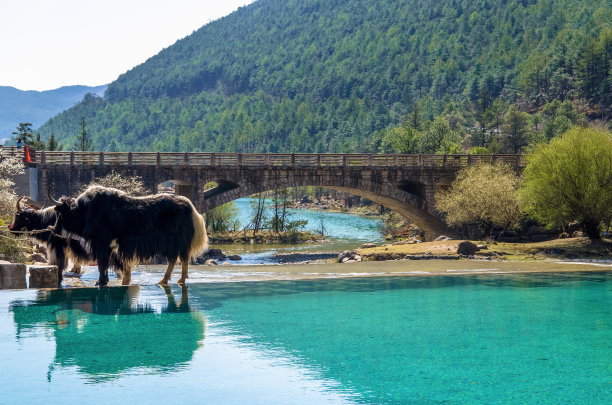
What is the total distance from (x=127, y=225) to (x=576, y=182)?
26921 mm

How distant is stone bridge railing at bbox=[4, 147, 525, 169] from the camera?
151ft

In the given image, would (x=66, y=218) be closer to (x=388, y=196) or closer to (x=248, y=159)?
(x=248, y=159)

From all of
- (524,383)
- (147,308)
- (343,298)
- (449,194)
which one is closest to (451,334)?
(524,383)

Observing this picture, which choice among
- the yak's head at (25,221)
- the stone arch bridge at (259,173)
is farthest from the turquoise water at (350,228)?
the yak's head at (25,221)

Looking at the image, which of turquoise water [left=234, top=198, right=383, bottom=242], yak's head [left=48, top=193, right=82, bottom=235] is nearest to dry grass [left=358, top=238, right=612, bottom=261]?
yak's head [left=48, top=193, right=82, bottom=235]

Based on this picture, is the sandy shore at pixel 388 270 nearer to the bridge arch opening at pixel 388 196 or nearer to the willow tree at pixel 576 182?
the willow tree at pixel 576 182

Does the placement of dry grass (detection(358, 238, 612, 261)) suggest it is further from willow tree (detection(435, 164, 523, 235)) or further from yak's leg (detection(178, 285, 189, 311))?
yak's leg (detection(178, 285, 189, 311))

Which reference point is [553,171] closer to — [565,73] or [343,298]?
[343,298]

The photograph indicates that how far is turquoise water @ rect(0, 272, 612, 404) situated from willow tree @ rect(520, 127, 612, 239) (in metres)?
16.4

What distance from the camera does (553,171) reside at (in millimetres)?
39125

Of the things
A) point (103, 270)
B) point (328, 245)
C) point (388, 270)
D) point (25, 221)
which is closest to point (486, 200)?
point (388, 270)

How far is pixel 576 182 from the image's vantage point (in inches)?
1512

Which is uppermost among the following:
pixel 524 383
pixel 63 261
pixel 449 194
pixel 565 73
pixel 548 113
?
pixel 565 73

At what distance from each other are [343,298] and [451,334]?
586cm
